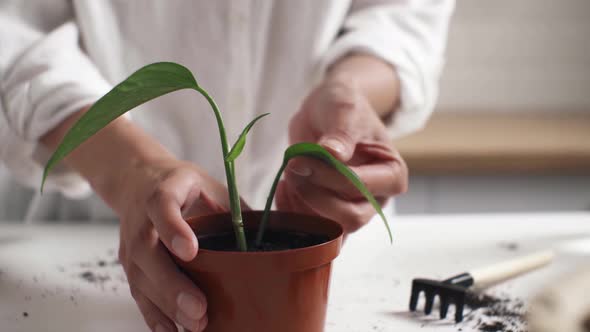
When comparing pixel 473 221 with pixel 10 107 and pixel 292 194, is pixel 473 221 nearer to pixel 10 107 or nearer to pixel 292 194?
pixel 292 194

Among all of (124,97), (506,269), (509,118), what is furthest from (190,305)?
(509,118)

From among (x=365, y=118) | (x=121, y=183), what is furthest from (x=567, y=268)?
(x=121, y=183)

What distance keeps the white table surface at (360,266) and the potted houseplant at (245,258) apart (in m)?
0.11

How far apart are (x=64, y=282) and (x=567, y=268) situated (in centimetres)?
52

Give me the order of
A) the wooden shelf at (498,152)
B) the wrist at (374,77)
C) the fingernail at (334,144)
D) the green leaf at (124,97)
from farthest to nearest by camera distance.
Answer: the wooden shelf at (498,152), the wrist at (374,77), the fingernail at (334,144), the green leaf at (124,97)

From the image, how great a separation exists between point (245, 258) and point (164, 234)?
0.06m

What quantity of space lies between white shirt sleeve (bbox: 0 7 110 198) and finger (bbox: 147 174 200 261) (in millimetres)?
230

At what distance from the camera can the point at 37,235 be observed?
2.65ft

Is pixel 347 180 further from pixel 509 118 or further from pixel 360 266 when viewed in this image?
pixel 509 118

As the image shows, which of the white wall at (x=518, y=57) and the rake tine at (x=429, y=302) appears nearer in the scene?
the rake tine at (x=429, y=302)

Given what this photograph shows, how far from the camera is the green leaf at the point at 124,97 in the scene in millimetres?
345

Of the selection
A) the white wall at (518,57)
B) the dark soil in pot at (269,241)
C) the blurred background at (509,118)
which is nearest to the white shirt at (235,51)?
the dark soil in pot at (269,241)

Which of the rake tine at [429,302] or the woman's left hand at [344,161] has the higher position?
the woman's left hand at [344,161]

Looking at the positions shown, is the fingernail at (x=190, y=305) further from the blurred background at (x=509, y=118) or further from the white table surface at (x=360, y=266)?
the blurred background at (x=509, y=118)
